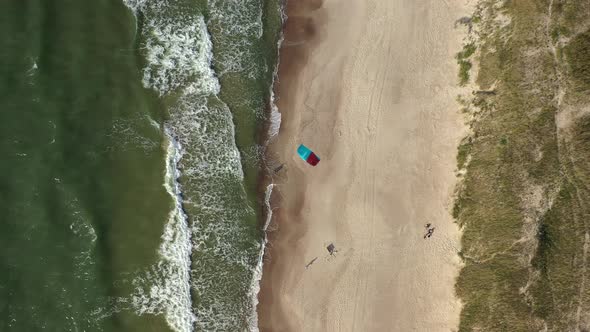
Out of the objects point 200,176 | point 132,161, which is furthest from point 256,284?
point 132,161

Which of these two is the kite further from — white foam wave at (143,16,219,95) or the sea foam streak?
white foam wave at (143,16,219,95)

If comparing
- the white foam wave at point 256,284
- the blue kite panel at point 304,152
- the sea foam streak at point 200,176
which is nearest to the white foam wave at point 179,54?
the sea foam streak at point 200,176

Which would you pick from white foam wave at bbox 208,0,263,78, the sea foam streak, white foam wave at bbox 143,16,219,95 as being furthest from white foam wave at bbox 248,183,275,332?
white foam wave at bbox 208,0,263,78

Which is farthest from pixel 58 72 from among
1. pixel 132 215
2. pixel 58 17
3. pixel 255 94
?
pixel 255 94

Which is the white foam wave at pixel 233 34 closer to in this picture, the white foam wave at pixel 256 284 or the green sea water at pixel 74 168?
the green sea water at pixel 74 168

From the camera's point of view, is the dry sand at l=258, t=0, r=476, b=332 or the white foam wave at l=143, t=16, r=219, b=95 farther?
the white foam wave at l=143, t=16, r=219, b=95

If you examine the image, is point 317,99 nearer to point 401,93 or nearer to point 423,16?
point 401,93
